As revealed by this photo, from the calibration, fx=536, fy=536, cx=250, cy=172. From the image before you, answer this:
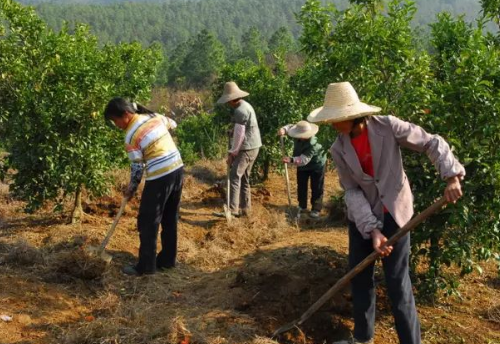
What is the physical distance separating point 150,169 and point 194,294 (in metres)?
1.24

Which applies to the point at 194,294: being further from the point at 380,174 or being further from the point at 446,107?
the point at 446,107

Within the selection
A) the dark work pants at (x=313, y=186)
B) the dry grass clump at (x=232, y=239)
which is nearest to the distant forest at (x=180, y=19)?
the dark work pants at (x=313, y=186)

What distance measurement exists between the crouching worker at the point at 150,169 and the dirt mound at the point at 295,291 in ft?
3.17

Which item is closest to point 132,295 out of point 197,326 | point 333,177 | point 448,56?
point 197,326

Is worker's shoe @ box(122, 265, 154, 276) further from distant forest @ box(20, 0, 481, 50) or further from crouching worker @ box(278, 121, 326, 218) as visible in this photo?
distant forest @ box(20, 0, 481, 50)

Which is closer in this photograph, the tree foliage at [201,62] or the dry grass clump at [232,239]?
the dry grass clump at [232,239]

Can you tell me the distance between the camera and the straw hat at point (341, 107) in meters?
3.39

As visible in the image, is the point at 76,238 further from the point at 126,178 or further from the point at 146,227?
the point at 126,178

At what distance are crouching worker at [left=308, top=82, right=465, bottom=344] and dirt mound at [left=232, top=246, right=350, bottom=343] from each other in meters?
0.77

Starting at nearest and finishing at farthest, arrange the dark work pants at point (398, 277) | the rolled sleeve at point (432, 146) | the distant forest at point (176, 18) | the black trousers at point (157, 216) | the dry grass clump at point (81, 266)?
the rolled sleeve at point (432, 146)
the dark work pants at point (398, 277)
the dry grass clump at point (81, 266)
the black trousers at point (157, 216)
the distant forest at point (176, 18)

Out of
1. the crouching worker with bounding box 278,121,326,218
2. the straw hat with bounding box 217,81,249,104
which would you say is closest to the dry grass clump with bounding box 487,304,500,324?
the crouching worker with bounding box 278,121,326,218

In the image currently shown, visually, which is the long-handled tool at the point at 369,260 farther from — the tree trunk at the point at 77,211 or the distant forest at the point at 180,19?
the distant forest at the point at 180,19

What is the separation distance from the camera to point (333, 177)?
1077 cm

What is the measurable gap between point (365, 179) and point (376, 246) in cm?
44
